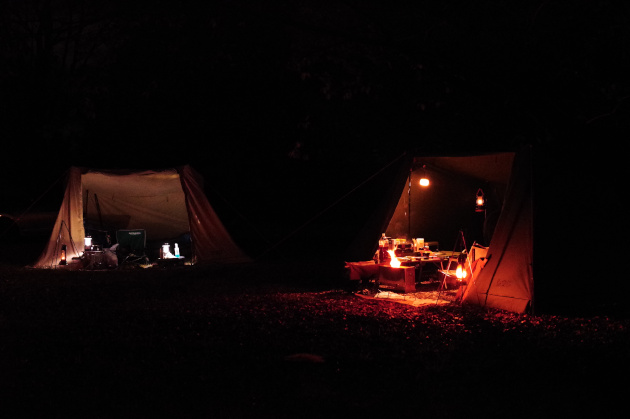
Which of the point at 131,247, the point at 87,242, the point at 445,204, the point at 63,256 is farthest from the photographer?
the point at 131,247

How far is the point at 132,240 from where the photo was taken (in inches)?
500

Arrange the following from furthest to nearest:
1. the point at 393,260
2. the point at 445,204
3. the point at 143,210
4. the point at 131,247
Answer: the point at 143,210
the point at 131,247
the point at 445,204
the point at 393,260

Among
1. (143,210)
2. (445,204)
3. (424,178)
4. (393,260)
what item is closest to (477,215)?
(445,204)

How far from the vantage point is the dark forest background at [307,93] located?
8711 mm

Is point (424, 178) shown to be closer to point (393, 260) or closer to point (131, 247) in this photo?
point (393, 260)

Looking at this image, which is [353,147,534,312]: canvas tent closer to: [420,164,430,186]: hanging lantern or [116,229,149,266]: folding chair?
[420,164,430,186]: hanging lantern

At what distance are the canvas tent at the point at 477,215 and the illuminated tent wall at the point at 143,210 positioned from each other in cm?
344

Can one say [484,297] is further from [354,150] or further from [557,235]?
[354,150]

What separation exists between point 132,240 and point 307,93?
6.76 metres

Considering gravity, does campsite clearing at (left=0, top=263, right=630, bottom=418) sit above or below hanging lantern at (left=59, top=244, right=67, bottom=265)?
below

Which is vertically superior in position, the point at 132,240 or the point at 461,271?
the point at 132,240

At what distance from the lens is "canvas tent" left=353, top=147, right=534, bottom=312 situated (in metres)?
7.85

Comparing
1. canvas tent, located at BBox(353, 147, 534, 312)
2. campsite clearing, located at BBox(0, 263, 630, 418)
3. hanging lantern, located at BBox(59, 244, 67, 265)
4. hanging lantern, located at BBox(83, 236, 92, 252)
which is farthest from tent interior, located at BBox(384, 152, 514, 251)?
hanging lantern, located at BBox(59, 244, 67, 265)

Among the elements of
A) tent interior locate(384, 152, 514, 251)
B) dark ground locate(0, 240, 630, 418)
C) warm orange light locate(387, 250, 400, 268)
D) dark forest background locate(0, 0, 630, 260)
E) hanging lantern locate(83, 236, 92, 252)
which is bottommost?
dark ground locate(0, 240, 630, 418)
